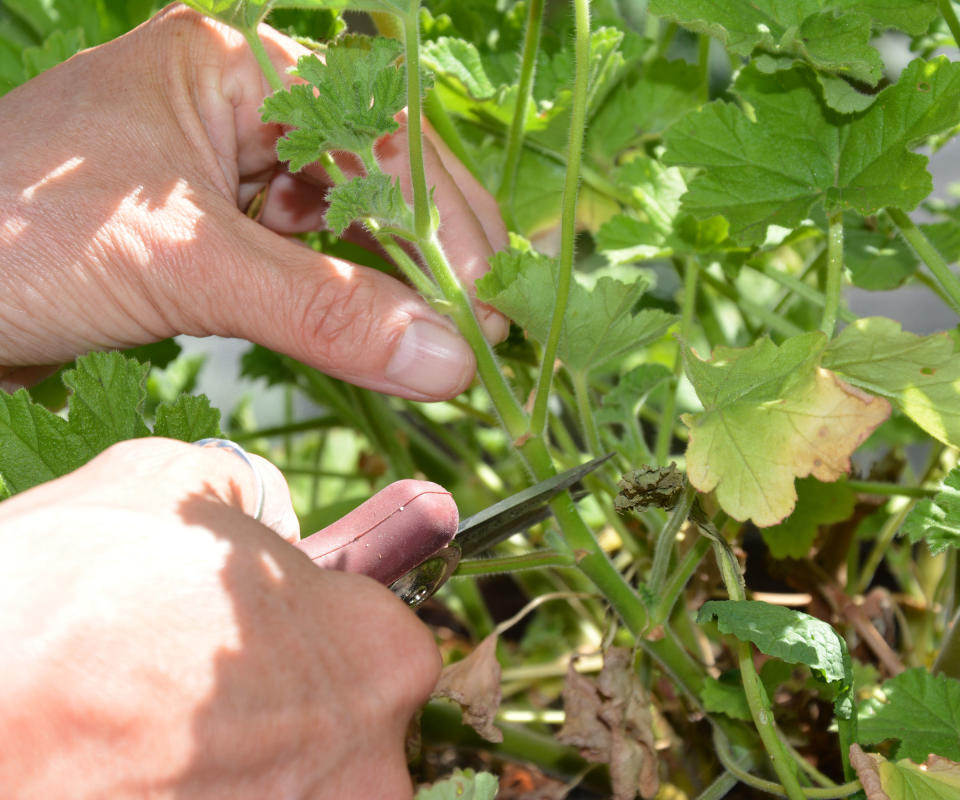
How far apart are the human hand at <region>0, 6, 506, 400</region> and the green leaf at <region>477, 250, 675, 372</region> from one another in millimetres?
68

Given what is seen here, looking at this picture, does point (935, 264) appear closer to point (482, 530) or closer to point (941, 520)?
point (941, 520)

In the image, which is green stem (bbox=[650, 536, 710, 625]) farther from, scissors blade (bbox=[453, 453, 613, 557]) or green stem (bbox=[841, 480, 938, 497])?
green stem (bbox=[841, 480, 938, 497])

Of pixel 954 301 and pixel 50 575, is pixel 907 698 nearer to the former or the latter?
pixel 954 301

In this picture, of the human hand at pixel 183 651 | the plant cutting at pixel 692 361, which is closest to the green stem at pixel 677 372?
the plant cutting at pixel 692 361

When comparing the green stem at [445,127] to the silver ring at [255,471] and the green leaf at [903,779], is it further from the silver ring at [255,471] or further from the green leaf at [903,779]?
the green leaf at [903,779]

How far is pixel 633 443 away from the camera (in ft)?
3.04

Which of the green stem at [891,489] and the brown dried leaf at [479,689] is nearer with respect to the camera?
the brown dried leaf at [479,689]

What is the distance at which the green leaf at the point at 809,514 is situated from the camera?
0.99 metres

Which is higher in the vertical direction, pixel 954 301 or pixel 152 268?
pixel 152 268

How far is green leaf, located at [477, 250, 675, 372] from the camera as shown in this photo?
0.77 meters

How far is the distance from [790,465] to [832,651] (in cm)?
14

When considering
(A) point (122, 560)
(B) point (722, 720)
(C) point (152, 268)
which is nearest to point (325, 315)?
(C) point (152, 268)

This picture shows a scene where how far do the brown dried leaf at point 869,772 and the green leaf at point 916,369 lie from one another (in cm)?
23

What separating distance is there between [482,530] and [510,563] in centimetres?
5
